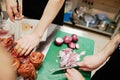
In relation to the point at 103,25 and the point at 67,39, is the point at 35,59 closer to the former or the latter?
the point at 67,39

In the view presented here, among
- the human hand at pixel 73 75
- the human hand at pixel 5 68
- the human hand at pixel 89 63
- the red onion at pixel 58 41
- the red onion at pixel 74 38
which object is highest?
the human hand at pixel 5 68

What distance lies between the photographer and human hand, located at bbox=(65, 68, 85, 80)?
0.84 m

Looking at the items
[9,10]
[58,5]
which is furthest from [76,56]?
[9,10]

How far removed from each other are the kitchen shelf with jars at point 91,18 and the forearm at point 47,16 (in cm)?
120

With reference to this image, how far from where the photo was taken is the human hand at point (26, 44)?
32.7 inches

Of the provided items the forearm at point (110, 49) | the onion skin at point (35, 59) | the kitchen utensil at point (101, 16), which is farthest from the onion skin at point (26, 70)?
the kitchen utensil at point (101, 16)

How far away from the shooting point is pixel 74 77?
2.77ft

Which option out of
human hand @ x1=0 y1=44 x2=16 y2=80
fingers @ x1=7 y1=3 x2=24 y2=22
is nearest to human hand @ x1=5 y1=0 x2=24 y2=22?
fingers @ x1=7 y1=3 x2=24 y2=22

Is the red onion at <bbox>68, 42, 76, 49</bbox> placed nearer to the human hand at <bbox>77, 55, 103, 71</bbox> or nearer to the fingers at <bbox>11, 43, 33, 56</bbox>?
the human hand at <bbox>77, 55, 103, 71</bbox>

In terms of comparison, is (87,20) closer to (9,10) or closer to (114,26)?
(114,26)

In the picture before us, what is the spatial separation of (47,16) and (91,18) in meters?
1.36

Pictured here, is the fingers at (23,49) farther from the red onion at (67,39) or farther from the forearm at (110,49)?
the forearm at (110,49)

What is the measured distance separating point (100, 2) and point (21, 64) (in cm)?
165

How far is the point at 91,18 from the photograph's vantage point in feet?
7.19
